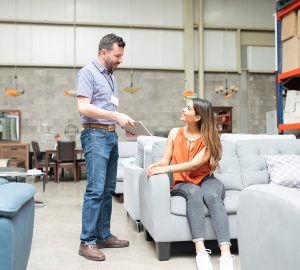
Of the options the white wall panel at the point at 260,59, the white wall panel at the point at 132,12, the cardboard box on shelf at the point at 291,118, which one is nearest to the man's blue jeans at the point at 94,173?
the cardboard box on shelf at the point at 291,118

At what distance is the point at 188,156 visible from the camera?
2.67 m

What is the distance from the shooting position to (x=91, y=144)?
2592 millimetres

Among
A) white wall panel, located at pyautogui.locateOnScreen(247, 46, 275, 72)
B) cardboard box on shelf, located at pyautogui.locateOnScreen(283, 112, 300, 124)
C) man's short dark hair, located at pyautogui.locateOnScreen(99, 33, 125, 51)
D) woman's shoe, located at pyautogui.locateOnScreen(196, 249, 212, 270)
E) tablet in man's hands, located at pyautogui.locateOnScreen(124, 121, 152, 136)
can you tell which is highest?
white wall panel, located at pyautogui.locateOnScreen(247, 46, 275, 72)

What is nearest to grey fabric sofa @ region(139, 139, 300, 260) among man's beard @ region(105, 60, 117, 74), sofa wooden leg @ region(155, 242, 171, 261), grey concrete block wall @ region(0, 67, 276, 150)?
sofa wooden leg @ region(155, 242, 171, 261)

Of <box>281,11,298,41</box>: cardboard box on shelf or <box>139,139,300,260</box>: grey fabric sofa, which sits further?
<box>281,11,298,41</box>: cardboard box on shelf

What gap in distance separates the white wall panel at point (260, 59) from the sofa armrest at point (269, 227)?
10.4 meters

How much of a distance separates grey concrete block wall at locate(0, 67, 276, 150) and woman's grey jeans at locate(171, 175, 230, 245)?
805cm

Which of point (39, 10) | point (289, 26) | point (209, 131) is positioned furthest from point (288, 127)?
point (39, 10)

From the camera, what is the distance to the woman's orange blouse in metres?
2.67

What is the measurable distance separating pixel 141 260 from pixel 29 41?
350 inches

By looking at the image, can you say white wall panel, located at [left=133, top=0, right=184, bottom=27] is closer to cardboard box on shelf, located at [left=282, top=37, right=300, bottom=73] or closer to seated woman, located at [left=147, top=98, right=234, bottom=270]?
cardboard box on shelf, located at [left=282, top=37, right=300, bottom=73]

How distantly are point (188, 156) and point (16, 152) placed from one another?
760cm

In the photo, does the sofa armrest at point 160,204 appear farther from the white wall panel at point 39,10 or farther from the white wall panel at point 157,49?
the white wall panel at point 39,10

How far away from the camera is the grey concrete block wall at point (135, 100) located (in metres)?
10.2
